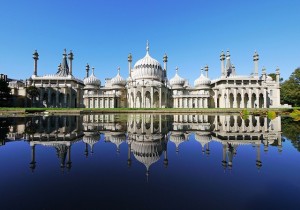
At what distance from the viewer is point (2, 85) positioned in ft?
174

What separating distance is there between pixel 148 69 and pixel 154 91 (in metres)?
9.24

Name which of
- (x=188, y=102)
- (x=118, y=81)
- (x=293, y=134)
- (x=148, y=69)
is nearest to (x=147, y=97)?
(x=148, y=69)

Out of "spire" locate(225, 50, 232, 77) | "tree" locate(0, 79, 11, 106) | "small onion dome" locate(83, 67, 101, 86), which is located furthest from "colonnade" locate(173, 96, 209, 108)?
"tree" locate(0, 79, 11, 106)

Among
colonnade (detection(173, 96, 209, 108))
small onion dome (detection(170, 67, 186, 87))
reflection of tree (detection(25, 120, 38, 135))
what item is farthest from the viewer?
small onion dome (detection(170, 67, 186, 87))

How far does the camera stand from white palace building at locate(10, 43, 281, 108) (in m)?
62.2

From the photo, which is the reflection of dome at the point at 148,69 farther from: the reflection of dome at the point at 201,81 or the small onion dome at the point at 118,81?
the reflection of dome at the point at 201,81

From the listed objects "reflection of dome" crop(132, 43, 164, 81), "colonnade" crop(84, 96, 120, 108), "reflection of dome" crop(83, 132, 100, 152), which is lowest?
"reflection of dome" crop(83, 132, 100, 152)

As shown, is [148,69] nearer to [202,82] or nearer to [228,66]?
[202,82]

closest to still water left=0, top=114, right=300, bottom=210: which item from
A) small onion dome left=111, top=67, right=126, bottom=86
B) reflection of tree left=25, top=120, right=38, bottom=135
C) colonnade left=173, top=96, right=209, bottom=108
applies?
reflection of tree left=25, top=120, right=38, bottom=135

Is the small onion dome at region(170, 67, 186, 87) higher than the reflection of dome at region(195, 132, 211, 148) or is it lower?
higher

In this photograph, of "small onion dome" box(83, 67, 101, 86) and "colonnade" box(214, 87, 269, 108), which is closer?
"colonnade" box(214, 87, 269, 108)

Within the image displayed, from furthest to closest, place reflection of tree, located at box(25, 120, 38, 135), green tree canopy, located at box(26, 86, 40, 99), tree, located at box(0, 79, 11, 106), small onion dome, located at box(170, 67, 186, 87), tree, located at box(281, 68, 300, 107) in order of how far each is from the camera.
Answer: small onion dome, located at box(170, 67, 186, 87), tree, located at box(281, 68, 300, 107), green tree canopy, located at box(26, 86, 40, 99), tree, located at box(0, 79, 11, 106), reflection of tree, located at box(25, 120, 38, 135)

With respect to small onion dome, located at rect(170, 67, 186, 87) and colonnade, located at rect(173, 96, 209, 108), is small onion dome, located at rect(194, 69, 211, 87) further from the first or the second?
colonnade, located at rect(173, 96, 209, 108)

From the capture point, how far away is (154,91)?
60531 mm
